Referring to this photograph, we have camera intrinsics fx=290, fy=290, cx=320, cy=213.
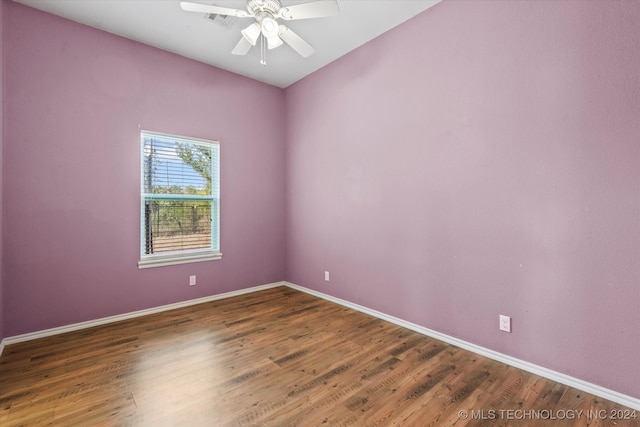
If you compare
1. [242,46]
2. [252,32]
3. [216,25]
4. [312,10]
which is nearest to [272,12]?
[252,32]

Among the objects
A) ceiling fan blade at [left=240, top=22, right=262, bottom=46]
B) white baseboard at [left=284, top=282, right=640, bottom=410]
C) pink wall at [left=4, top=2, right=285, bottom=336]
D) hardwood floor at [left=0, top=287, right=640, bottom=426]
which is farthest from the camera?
pink wall at [left=4, top=2, right=285, bottom=336]

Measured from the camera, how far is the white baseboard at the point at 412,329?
1.87 meters

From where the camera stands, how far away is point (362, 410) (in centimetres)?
176

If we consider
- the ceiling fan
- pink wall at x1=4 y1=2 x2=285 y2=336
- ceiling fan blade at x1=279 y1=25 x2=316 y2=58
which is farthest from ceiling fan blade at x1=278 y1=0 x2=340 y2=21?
pink wall at x1=4 y1=2 x2=285 y2=336

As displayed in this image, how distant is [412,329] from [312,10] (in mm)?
2880

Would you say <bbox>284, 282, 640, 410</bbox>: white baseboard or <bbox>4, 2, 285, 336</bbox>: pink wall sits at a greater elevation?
<bbox>4, 2, 285, 336</bbox>: pink wall

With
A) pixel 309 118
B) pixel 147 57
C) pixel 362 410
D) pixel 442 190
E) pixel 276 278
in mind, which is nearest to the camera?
pixel 362 410

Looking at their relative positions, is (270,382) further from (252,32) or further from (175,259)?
(252,32)

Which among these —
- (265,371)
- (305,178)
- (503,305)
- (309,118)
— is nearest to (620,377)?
(503,305)

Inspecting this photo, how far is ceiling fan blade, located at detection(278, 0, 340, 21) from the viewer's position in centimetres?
190

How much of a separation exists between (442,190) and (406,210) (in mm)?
415

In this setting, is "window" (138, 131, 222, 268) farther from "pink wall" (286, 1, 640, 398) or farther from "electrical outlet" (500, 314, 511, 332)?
"electrical outlet" (500, 314, 511, 332)

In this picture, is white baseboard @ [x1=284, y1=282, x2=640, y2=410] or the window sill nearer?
white baseboard @ [x1=284, y1=282, x2=640, y2=410]

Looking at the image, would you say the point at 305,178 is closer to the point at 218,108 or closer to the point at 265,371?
the point at 218,108
